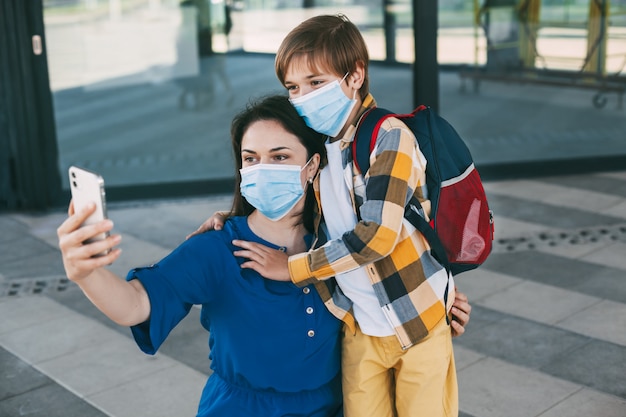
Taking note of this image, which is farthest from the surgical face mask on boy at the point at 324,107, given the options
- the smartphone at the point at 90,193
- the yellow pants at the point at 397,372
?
the smartphone at the point at 90,193

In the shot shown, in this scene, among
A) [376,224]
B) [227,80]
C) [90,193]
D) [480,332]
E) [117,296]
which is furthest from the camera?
[227,80]

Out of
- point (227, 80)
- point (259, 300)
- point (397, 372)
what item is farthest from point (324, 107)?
point (227, 80)

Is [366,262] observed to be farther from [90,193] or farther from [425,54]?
[425,54]

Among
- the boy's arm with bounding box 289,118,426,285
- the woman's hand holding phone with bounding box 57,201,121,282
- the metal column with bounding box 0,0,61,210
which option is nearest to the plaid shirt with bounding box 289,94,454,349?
the boy's arm with bounding box 289,118,426,285

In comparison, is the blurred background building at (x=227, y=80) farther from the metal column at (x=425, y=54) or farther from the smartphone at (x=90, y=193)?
the smartphone at (x=90, y=193)

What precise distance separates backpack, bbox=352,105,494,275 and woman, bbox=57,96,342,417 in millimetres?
170

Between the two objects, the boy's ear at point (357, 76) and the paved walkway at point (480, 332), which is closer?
the boy's ear at point (357, 76)

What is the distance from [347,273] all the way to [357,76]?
0.49 meters

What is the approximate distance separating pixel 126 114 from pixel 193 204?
0.91 metres

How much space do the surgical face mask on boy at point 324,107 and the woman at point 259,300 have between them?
0.03 meters

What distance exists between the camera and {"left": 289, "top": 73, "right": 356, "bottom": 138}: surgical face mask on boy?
7.27ft

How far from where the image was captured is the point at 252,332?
2115 mm

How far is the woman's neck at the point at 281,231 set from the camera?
87.9 inches

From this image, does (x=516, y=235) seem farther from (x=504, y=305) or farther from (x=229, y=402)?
(x=229, y=402)
